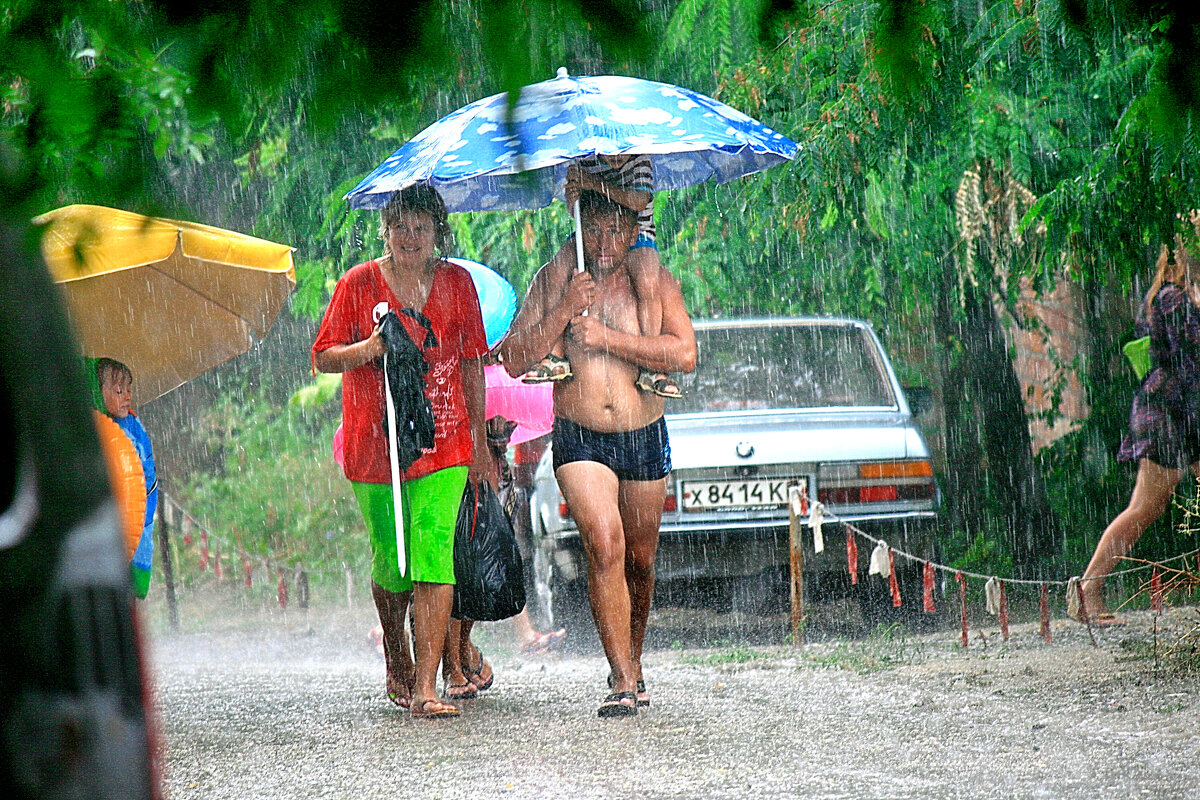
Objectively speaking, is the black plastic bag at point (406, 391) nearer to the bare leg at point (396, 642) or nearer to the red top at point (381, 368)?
the red top at point (381, 368)

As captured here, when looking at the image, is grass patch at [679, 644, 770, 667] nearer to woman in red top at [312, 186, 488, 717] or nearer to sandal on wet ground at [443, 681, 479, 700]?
sandal on wet ground at [443, 681, 479, 700]

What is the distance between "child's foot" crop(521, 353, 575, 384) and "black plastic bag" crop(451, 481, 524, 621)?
0.58m

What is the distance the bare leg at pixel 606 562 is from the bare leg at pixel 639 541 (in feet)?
0.40

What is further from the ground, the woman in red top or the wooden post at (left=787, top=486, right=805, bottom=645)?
the woman in red top

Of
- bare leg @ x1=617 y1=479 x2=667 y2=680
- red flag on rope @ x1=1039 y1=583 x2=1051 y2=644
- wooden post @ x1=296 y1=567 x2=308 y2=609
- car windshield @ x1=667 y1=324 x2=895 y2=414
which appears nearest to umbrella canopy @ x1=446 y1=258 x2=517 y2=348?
car windshield @ x1=667 y1=324 x2=895 y2=414

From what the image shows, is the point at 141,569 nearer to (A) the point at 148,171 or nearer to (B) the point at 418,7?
(A) the point at 148,171

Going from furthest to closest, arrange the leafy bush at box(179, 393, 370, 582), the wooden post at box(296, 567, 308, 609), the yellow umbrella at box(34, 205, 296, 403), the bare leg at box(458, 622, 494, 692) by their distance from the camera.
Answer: the leafy bush at box(179, 393, 370, 582) → the wooden post at box(296, 567, 308, 609) → the bare leg at box(458, 622, 494, 692) → the yellow umbrella at box(34, 205, 296, 403)

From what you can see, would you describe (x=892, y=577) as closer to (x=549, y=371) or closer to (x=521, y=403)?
(x=521, y=403)

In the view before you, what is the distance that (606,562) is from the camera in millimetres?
5801

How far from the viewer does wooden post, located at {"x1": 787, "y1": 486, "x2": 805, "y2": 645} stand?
7816mm

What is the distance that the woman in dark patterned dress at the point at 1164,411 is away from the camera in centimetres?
769

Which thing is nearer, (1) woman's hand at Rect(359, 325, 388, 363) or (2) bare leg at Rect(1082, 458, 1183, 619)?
(1) woman's hand at Rect(359, 325, 388, 363)

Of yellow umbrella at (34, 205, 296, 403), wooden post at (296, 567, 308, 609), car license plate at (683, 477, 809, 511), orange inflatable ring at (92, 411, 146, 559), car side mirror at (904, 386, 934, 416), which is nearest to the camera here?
orange inflatable ring at (92, 411, 146, 559)

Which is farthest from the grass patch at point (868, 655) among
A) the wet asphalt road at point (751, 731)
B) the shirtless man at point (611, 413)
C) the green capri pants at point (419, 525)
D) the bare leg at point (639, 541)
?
the green capri pants at point (419, 525)
